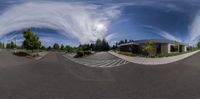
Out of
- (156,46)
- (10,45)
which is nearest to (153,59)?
(156,46)

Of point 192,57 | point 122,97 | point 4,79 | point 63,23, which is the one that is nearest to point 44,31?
point 63,23

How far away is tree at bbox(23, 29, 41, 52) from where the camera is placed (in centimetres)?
445

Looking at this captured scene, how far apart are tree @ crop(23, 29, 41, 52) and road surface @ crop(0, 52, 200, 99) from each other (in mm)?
205

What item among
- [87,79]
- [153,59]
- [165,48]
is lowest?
[87,79]

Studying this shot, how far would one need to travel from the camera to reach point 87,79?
4688mm

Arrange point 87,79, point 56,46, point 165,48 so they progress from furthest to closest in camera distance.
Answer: point 87,79, point 165,48, point 56,46

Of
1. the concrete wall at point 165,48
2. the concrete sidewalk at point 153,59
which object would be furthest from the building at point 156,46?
the concrete sidewalk at point 153,59

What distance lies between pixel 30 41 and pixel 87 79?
92 cm

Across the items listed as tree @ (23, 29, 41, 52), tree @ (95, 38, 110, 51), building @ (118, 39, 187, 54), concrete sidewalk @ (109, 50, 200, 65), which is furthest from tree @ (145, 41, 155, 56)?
tree @ (23, 29, 41, 52)

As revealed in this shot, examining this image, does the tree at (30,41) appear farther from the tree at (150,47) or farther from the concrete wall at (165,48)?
the concrete wall at (165,48)

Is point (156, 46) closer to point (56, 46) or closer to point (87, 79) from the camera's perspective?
point (87, 79)

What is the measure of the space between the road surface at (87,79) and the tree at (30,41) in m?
0.21

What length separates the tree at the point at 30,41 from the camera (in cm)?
445

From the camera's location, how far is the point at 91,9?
4.59 metres
